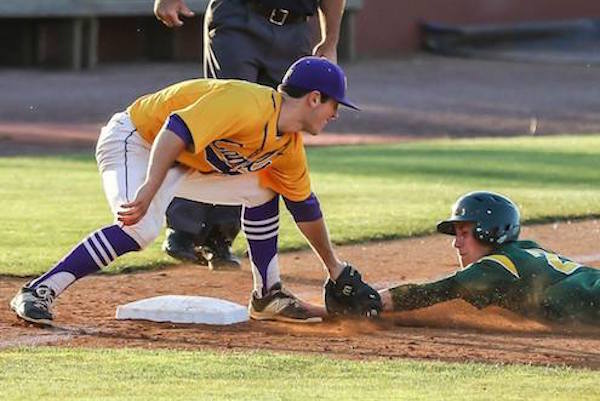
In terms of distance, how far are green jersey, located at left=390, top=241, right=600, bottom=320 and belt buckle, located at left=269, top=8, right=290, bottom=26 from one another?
188 centimetres

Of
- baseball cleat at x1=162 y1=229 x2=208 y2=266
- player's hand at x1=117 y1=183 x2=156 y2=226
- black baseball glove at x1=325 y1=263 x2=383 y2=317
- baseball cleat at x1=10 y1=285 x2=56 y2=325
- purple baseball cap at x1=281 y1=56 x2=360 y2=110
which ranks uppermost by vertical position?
purple baseball cap at x1=281 y1=56 x2=360 y2=110

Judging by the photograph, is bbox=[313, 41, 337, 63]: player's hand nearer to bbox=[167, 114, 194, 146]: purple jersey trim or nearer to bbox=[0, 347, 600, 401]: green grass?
bbox=[167, 114, 194, 146]: purple jersey trim

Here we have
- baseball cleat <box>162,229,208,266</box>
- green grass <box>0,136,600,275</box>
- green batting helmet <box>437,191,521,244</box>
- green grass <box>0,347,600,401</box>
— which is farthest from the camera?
green grass <box>0,136,600,275</box>

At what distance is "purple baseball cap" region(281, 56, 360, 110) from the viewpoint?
6129 millimetres

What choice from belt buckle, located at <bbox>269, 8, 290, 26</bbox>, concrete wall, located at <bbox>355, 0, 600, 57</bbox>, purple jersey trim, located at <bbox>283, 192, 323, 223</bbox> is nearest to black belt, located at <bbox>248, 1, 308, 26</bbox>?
belt buckle, located at <bbox>269, 8, 290, 26</bbox>

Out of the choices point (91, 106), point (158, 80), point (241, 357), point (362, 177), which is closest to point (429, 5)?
point (158, 80)

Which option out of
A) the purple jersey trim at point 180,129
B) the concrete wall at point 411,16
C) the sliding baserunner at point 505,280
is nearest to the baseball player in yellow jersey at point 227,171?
the purple jersey trim at point 180,129

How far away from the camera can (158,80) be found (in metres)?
21.3

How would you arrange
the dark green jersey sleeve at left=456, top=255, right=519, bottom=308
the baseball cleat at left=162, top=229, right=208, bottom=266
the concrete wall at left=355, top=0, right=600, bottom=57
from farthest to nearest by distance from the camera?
the concrete wall at left=355, top=0, right=600, bottom=57 → the baseball cleat at left=162, top=229, right=208, bottom=266 → the dark green jersey sleeve at left=456, top=255, right=519, bottom=308

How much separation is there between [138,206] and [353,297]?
3.62 ft

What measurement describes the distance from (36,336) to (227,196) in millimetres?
1024

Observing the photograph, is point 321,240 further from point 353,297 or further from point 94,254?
point 94,254

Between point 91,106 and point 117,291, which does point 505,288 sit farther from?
point 91,106

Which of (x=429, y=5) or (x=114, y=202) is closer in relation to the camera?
(x=114, y=202)
